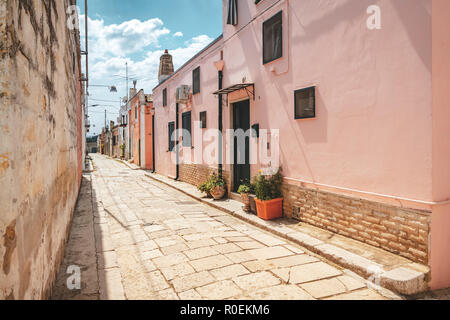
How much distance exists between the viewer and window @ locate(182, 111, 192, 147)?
35.4 feet

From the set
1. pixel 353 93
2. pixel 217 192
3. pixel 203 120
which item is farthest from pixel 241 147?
pixel 353 93

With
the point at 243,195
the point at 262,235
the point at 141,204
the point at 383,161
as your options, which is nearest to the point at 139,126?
the point at 141,204

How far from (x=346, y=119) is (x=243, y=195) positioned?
9.46 feet

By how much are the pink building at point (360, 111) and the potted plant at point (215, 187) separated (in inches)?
54.0

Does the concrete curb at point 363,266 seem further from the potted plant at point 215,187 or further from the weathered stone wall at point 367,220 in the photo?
the potted plant at point 215,187

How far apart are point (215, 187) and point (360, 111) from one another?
4.55m

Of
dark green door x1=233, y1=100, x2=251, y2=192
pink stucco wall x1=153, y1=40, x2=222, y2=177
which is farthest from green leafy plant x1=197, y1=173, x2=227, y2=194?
pink stucco wall x1=153, y1=40, x2=222, y2=177

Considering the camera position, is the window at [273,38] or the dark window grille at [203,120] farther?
the dark window grille at [203,120]

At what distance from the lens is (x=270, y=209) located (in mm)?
5734

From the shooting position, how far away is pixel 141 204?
750 cm

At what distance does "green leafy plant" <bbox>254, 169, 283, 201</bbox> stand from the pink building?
19cm

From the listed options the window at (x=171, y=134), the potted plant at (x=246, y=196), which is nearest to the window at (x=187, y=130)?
the window at (x=171, y=134)

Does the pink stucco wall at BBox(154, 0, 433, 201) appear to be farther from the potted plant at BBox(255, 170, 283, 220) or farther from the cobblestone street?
the cobblestone street

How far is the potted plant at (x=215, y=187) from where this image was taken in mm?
7898
